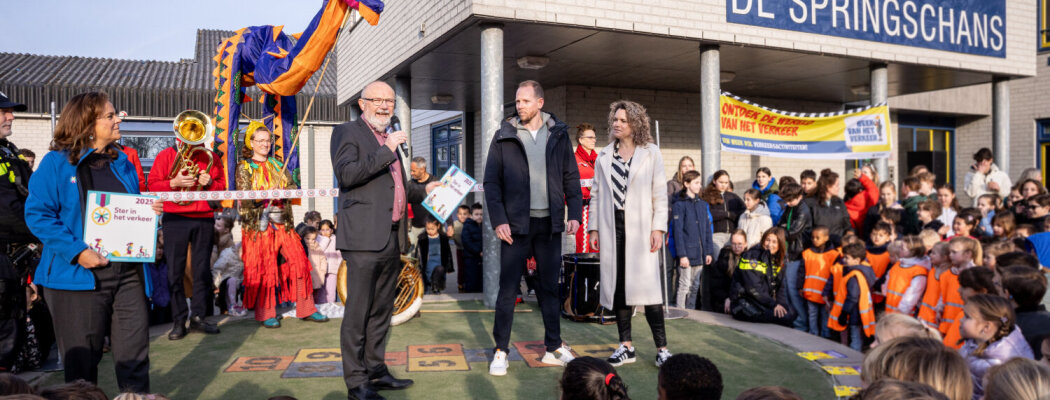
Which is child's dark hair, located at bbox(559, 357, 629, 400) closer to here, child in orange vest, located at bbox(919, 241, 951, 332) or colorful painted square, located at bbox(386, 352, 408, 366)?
colorful painted square, located at bbox(386, 352, 408, 366)

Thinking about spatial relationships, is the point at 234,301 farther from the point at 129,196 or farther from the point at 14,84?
the point at 14,84

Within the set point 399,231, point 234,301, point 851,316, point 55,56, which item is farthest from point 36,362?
point 55,56

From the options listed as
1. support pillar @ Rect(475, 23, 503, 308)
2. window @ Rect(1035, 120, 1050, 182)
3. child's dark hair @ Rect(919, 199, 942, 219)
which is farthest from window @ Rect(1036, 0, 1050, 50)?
support pillar @ Rect(475, 23, 503, 308)

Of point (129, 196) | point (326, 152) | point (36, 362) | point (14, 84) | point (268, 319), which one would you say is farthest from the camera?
point (326, 152)

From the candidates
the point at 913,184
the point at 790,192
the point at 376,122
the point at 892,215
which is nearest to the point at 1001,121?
the point at 913,184

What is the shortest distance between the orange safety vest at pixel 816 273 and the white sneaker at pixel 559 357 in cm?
314

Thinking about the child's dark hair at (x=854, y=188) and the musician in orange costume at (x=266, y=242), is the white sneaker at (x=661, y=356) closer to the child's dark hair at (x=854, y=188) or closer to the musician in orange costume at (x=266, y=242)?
the musician in orange costume at (x=266, y=242)

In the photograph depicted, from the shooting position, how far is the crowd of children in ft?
12.9

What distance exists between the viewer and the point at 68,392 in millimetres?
1873

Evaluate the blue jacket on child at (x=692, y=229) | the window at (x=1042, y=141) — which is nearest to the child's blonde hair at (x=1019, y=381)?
the blue jacket on child at (x=692, y=229)

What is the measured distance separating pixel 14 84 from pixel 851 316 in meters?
18.3

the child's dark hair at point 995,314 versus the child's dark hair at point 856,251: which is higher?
the child's dark hair at point 856,251

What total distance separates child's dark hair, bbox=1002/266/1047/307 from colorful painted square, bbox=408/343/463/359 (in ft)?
11.3

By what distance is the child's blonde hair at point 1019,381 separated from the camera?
7.20 ft
